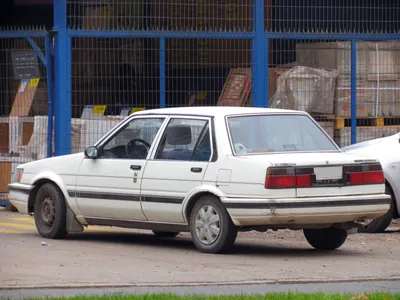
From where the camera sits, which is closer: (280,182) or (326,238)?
(280,182)

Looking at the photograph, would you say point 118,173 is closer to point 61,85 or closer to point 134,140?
point 134,140

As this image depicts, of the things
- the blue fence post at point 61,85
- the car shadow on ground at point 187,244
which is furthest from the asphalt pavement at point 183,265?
the blue fence post at point 61,85

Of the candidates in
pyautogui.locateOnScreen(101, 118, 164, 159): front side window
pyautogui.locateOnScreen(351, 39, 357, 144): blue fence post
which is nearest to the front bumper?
pyautogui.locateOnScreen(101, 118, 164, 159): front side window

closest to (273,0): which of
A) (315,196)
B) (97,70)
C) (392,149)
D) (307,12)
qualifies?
(307,12)

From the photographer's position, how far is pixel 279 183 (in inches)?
398

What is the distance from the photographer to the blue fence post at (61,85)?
52.3 feet

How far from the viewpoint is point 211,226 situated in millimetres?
10531

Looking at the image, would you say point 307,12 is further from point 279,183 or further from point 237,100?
point 279,183

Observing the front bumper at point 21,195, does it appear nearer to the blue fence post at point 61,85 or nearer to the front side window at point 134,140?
the front side window at point 134,140

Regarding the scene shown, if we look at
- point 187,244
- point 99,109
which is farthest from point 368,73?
point 187,244

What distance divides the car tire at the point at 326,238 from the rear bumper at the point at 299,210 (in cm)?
72

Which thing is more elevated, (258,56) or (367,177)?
(258,56)

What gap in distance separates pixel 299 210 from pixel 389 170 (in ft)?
10.7

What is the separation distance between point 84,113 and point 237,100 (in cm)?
247
